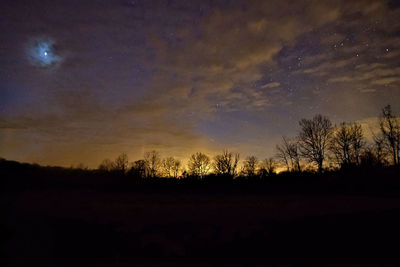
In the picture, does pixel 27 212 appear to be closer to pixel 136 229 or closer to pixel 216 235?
pixel 136 229

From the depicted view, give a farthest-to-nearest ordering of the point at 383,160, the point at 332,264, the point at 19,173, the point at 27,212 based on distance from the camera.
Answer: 1. the point at 383,160
2. the point at 19,173
3. the point at 27,212
4. the point at 332,264

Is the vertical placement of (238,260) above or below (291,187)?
below

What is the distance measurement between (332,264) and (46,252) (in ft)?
29.2

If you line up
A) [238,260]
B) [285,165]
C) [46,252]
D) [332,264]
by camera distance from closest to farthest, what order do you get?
[332,264]
[238,260]
[46,252]
[285,165]

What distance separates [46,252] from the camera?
7770 mm

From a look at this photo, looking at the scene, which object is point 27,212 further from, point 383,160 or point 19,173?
point 383,160

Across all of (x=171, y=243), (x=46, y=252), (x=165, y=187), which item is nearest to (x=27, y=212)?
(x=46, y=252)

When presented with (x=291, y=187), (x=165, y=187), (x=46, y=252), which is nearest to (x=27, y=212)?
(x=46, y=252)

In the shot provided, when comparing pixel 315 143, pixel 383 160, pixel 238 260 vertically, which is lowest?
pixel 238 260

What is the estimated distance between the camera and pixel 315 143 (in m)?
43.4

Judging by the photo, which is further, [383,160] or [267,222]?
[383,160]

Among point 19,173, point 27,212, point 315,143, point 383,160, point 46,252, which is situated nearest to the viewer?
point 46,252

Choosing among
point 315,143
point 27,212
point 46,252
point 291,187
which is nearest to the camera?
point 46,252

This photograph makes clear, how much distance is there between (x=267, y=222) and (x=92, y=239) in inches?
249
